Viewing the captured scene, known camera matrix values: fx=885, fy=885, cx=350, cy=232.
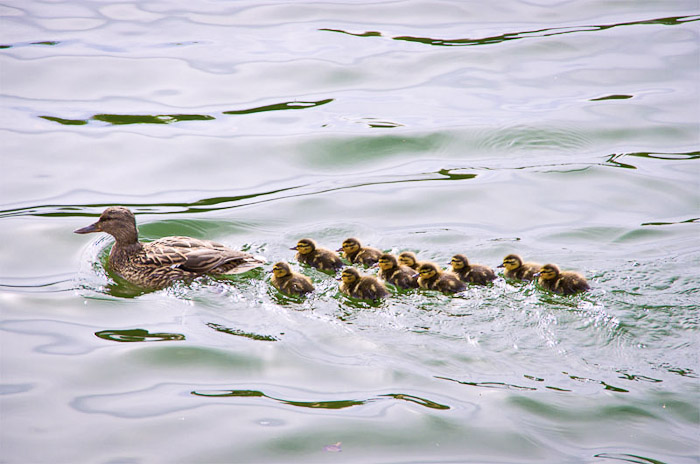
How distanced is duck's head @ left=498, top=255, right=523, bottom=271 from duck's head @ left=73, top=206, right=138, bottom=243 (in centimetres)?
265

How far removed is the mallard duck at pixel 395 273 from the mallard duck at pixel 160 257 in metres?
0.86

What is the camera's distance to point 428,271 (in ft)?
19.2

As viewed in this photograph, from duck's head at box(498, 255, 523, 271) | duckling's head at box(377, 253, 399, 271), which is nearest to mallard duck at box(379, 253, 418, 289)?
duckling's head at box(377, 253, 399, 271)

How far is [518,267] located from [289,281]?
5.05ft

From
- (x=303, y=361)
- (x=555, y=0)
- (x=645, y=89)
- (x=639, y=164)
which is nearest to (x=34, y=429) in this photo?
(x=303, y=361)

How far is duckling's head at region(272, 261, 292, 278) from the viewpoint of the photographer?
585 cm

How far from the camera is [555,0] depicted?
1205cm

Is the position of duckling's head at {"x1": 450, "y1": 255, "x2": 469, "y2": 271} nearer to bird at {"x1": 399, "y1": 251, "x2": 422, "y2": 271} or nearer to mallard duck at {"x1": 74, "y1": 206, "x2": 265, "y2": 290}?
bird at {"x1": 399, "y1": 251, "x2": 422, "y2": 271}

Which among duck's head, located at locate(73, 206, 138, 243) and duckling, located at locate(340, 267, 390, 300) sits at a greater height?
duck's head, located at locate(73, 206, 138, 243)

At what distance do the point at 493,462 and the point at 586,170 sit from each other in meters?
4.20

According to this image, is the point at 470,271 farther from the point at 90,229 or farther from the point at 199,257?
the point at 90,229

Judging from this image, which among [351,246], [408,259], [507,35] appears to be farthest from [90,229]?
[507,35]

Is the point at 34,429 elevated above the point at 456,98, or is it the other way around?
the point at 456,98

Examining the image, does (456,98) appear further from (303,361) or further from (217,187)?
(303,361)
